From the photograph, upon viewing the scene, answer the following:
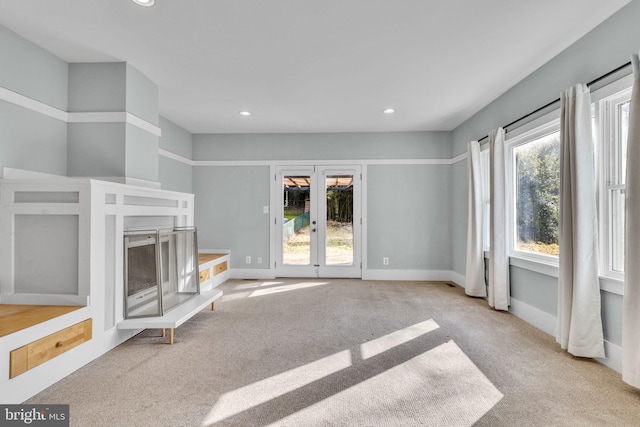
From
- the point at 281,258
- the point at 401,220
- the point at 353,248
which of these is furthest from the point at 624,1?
the point at 281,258

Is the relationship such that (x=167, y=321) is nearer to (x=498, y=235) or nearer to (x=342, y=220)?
(x=342, y=220)

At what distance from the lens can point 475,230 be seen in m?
3.99

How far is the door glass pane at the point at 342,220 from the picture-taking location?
203 inches

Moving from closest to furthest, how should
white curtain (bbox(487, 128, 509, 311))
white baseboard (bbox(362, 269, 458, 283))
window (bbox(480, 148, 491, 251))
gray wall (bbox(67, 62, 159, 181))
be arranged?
gray wall (bbox(67, 62, 159, 181)), white curtain (bbox(487, 128, 509, 311)), window (bbox(480, 148, 491, 251)), white baseboard (bbox(362, 269, 458, 283))

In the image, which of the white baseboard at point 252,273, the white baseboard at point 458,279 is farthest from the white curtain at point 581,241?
the white baseboard at point 252,273

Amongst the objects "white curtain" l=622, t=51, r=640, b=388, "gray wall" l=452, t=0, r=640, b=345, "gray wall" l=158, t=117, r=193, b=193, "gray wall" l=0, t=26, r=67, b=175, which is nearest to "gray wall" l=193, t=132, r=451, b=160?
"gray wall" l=158, t=117, r=193, b=193

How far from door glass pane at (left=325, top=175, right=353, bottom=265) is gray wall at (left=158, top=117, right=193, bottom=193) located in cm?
239

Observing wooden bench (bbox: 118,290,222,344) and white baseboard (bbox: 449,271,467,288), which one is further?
white baseboard (bbox: 449,271,467,288)

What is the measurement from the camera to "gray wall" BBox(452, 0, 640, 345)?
6.76 feet

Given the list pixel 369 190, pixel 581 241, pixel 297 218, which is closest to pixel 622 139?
pixel 581 241

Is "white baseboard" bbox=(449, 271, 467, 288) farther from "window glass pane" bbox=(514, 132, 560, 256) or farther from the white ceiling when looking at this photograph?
the white ceiling

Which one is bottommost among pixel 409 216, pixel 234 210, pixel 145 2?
pixel 409 216

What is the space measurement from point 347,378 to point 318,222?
332 centimetres

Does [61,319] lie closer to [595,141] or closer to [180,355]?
[180,355]
